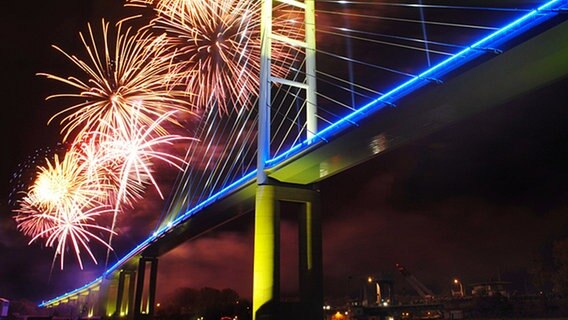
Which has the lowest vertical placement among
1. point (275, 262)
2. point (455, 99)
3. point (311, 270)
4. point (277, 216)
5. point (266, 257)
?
point (311, 270)

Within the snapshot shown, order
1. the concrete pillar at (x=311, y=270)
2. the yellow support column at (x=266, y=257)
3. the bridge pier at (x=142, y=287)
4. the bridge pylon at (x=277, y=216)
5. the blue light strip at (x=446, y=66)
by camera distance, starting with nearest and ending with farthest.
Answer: the blue light strip at (x=446, y=66) → the yellow support column at (x=266, y=257) → the bridge pylon at (x=277, y=216) → the concrete pillar at (x=311, y=270) → the bridge pier at (x=142, y=287)

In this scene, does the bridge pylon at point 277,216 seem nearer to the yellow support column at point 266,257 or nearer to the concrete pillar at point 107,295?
the yellow support column at point 266,257

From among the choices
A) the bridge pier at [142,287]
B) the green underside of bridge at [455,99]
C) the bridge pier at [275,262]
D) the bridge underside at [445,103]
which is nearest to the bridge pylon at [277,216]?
the bridge pier at [275,262]

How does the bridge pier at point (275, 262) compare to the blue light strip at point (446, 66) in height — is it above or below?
below

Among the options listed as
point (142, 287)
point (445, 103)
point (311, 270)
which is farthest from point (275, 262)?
point (142, 287)

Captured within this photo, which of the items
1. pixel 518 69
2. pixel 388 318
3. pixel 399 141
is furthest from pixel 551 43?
pixel 388 318

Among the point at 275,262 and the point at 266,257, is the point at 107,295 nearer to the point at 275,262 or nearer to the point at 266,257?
the point at 266,257

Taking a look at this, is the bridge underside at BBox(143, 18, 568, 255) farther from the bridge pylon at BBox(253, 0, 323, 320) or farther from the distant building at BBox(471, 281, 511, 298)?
the distant building at BBox(471, 281, 511, 298)

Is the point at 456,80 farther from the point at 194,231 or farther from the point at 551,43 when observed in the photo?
the point at 194,231

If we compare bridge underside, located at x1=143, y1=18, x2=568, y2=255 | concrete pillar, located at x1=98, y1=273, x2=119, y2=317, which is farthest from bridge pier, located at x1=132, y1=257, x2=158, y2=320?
bridge underside, located at x1=143, y1=18, x2=568, y2=255
